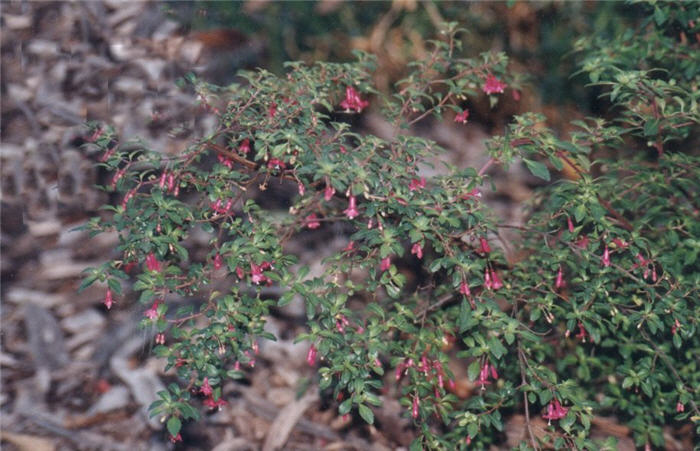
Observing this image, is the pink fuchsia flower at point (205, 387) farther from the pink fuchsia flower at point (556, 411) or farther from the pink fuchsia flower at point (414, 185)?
the pink fuchsia flower at point (556, 411)

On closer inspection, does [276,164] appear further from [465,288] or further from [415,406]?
[415,406]

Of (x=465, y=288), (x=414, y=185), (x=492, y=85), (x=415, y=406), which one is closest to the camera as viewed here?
(x=465, y=288)

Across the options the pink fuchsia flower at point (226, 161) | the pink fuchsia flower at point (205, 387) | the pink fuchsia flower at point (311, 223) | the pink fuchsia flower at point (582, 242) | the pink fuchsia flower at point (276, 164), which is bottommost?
the pink fuchsia flower at point (205, 387)

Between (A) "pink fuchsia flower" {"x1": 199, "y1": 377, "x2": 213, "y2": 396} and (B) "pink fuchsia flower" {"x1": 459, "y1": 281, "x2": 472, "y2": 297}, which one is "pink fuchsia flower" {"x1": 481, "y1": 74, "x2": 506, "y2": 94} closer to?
(B) "pink fuchsia flower" {"x1": 459, "y1": 281, "x2": 472, "y2": 297}

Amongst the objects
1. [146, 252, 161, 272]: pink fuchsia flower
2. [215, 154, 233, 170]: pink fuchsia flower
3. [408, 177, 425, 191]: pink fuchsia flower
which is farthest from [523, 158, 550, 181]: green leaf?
[146, 252, 161, 272]: pink fuchsia flower

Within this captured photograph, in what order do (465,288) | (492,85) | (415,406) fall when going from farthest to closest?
(492,85)
(415,406)
(465,288)

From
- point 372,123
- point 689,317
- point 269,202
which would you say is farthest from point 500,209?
point 689,317

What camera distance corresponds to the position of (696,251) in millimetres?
2135

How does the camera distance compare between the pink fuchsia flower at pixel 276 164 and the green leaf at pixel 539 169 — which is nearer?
the green leaf at pixel 539 169

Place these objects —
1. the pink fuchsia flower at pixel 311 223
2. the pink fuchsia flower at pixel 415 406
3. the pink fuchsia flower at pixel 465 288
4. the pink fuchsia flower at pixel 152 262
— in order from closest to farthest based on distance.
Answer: the pink fuchsia flower at pixel 465 288
the pink fuchsia flower at pixel 152 262
the pink fuchsia flower at pixel 415 406
the pink fuchsia flower at pixel 311 223

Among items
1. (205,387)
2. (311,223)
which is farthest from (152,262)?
(311,223)

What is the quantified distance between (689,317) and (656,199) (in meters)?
0.66

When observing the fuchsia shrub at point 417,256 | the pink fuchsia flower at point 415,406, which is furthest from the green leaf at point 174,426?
the pink fuchsia flower at point 415,406

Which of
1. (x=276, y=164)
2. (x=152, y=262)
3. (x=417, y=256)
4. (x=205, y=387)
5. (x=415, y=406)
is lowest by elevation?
(x=415, y=406)
